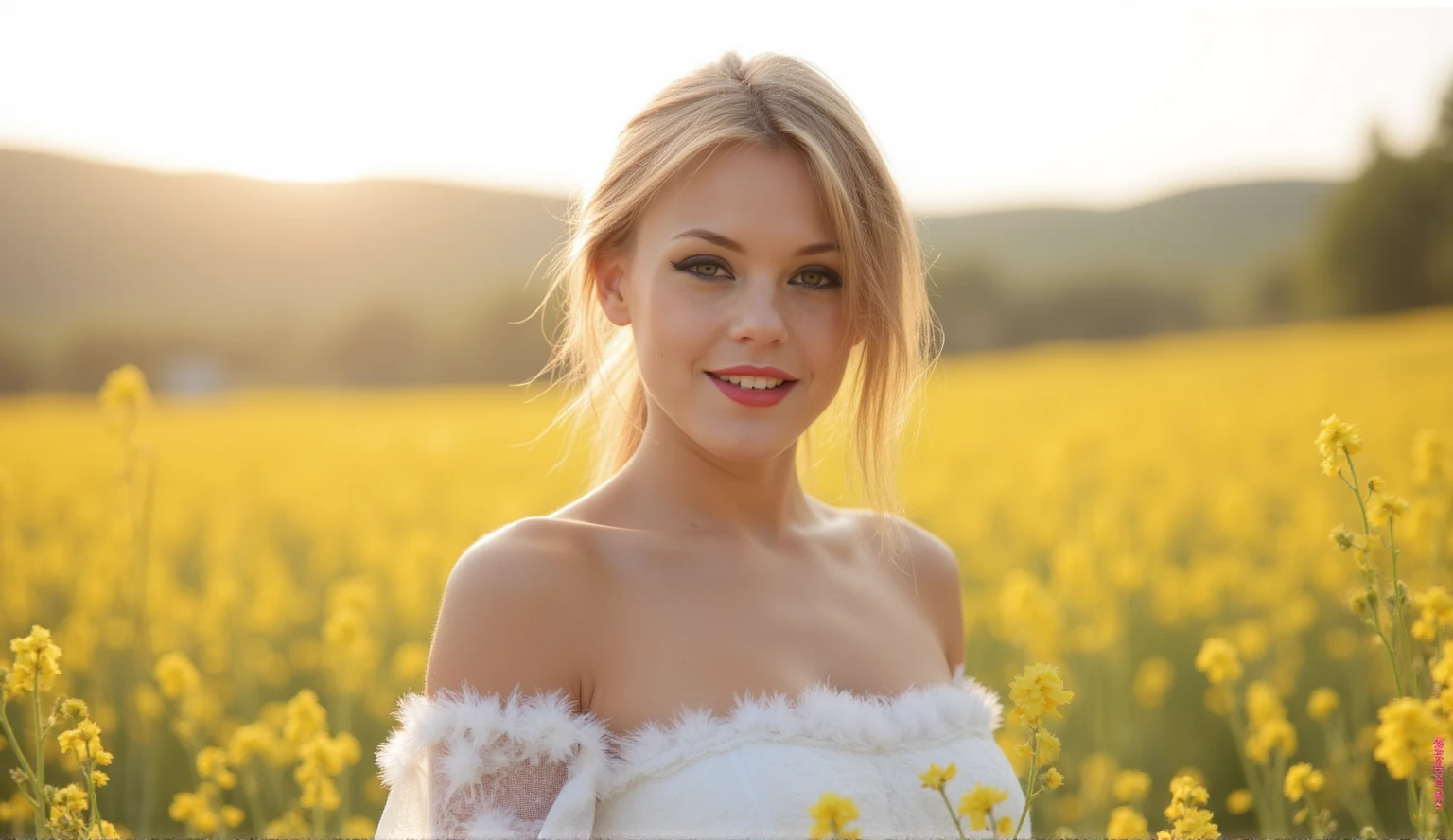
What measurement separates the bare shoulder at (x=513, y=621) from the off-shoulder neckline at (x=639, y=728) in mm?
24

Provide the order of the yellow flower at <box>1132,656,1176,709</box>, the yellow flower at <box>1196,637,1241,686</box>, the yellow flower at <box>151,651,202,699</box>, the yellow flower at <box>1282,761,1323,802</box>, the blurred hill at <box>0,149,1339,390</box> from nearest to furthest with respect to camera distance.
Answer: the yellow flower at <box>1282,761,1323,802</box>, the yellow flower at <box>1196,637,1241,686</box>, the yellow flower at <box>151,651,202,699</box>, the yellow flower at <box>1132,656,1176,709</box>, the blurred hill at <box>0,149,1339,390</box>

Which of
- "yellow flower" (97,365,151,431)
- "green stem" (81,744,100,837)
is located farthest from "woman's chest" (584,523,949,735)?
"yellow flower" (97,365,151,431)

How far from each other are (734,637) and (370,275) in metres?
27.1

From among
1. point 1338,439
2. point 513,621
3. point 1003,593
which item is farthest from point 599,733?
point 1003,593

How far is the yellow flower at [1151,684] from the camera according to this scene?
15.1ft

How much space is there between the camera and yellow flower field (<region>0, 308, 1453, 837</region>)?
8.16 feet

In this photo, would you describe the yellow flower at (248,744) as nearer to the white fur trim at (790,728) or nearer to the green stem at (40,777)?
the green stem at (40,777)

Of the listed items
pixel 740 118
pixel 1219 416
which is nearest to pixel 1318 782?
pixel 740 118

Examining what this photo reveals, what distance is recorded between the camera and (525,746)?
1.60m

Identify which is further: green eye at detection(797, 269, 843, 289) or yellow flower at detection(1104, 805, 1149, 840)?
yellow flower at detection(1104, 805, 1149, 840)

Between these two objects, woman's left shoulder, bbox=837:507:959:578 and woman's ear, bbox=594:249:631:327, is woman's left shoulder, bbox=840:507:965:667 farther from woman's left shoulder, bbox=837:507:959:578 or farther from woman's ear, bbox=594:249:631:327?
woman's ear, bbox=594:249:631:327

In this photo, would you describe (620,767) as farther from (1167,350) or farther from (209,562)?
(1167,350)

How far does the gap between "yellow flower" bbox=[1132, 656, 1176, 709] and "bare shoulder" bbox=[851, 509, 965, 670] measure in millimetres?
2512

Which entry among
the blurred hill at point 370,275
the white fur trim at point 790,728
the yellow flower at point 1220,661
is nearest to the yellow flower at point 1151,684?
the yellow flower at point 1220,661
